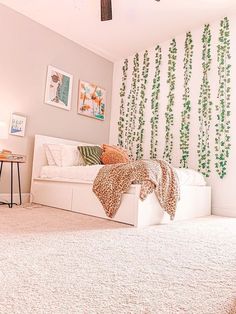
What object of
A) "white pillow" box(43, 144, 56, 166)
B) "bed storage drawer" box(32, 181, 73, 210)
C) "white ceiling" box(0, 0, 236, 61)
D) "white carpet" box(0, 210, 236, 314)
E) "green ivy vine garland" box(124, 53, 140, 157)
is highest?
"white ceiling" box(0, 0, 236, 61)

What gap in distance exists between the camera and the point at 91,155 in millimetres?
3643

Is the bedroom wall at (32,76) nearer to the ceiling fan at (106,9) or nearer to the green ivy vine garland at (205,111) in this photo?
the ceiling fan at (106,9)

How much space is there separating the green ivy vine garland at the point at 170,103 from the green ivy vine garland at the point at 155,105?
20cm

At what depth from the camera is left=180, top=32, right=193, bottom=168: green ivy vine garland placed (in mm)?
3918

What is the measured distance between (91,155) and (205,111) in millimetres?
1802

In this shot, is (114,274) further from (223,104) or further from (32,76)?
(32,76)

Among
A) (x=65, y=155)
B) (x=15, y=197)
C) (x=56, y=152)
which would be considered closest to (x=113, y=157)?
(x=65, y=155)

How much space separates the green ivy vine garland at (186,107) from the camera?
392 centimetres

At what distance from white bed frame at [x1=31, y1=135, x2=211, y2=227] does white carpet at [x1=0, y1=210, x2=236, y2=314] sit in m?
0.46

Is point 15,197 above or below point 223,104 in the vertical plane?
below

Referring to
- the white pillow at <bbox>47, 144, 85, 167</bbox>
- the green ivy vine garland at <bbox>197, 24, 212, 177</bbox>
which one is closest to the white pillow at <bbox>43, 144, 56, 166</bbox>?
the white pillow at <bbox>47, 144, 85, 167</bbox>

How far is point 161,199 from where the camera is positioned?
2.45 m

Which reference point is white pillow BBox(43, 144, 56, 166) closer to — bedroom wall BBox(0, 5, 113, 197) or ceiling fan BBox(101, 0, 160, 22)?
bedroom wall BBox(0, 5, 113, 197)

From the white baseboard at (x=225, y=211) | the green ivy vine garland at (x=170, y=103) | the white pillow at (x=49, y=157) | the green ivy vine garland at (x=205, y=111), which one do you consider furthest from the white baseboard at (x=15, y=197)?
the white baseboard at (x=225, y=211)
